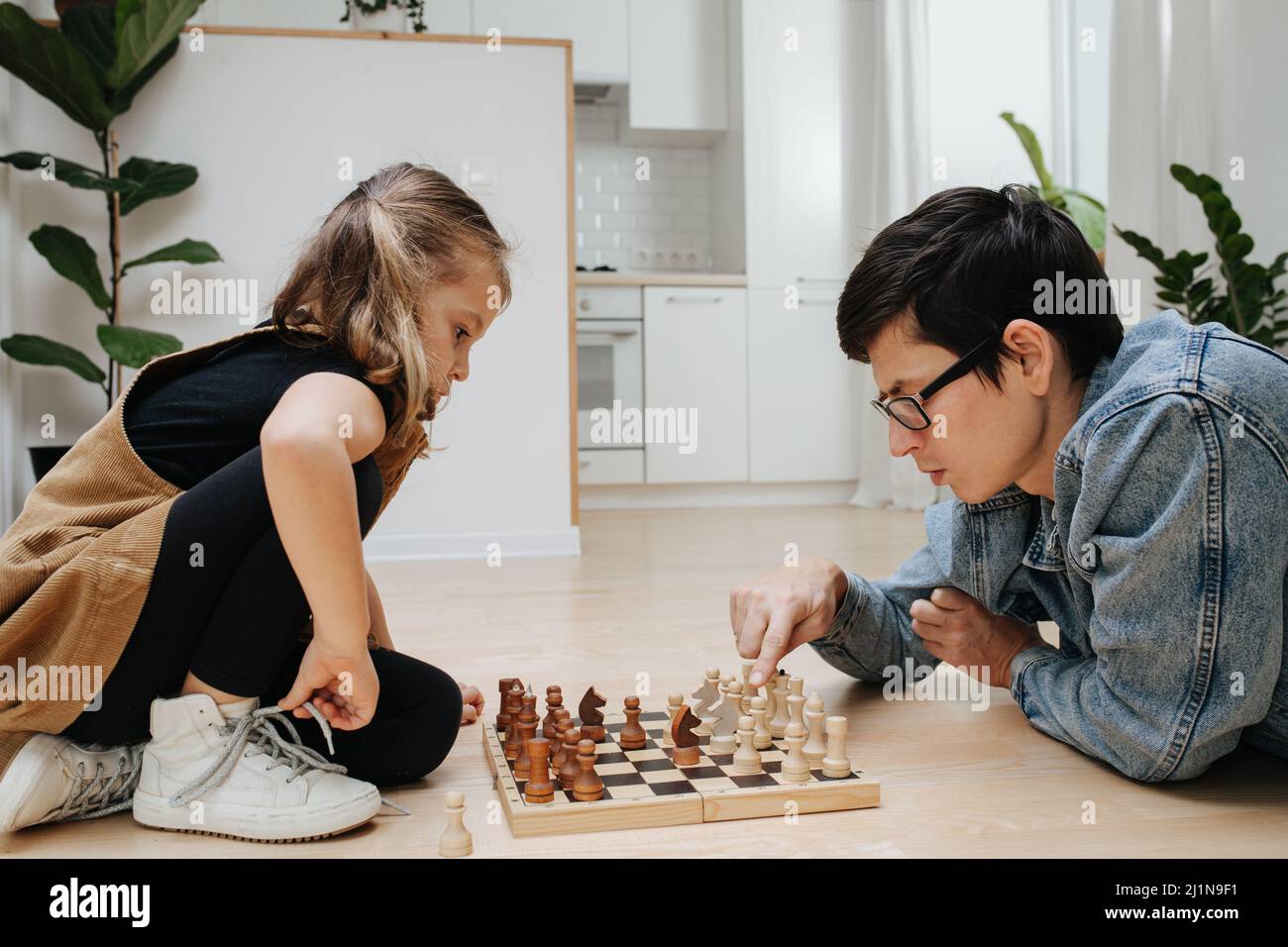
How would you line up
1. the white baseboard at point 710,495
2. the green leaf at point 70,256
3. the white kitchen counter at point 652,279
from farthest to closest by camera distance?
1. the white baseboard at point 710,495
2. the white kitchen counter at point 652,279
3. the green leaf at point 70,256

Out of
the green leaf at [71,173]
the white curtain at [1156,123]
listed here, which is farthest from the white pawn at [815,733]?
the green leaf at [71,173]

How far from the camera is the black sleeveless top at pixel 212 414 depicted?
1203 mm

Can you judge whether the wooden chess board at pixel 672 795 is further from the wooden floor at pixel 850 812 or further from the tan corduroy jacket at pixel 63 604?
the tan corduroy jacket at pixel 63 604

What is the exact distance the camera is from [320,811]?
111 cm

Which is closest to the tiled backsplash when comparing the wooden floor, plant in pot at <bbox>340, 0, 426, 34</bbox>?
plant in pot at <bbox>340, 0, 426, 34</bbox>

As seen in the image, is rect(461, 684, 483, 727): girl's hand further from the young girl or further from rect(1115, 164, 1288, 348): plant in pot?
rect(1115, 164, 1288, 348): plant in pot

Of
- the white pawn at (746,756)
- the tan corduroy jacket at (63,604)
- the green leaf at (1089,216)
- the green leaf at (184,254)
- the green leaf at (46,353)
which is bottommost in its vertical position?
the white pawn at (746,756)

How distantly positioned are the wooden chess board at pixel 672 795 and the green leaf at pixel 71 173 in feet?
7.98

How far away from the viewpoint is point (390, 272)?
1229mm

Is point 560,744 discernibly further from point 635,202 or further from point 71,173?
point 635,202

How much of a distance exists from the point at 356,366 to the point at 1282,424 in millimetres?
887

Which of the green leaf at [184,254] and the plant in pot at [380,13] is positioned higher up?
the plant in pot at [380,13]

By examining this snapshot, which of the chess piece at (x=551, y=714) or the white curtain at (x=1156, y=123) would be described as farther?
the white curtain at (x=1156, y=123)
